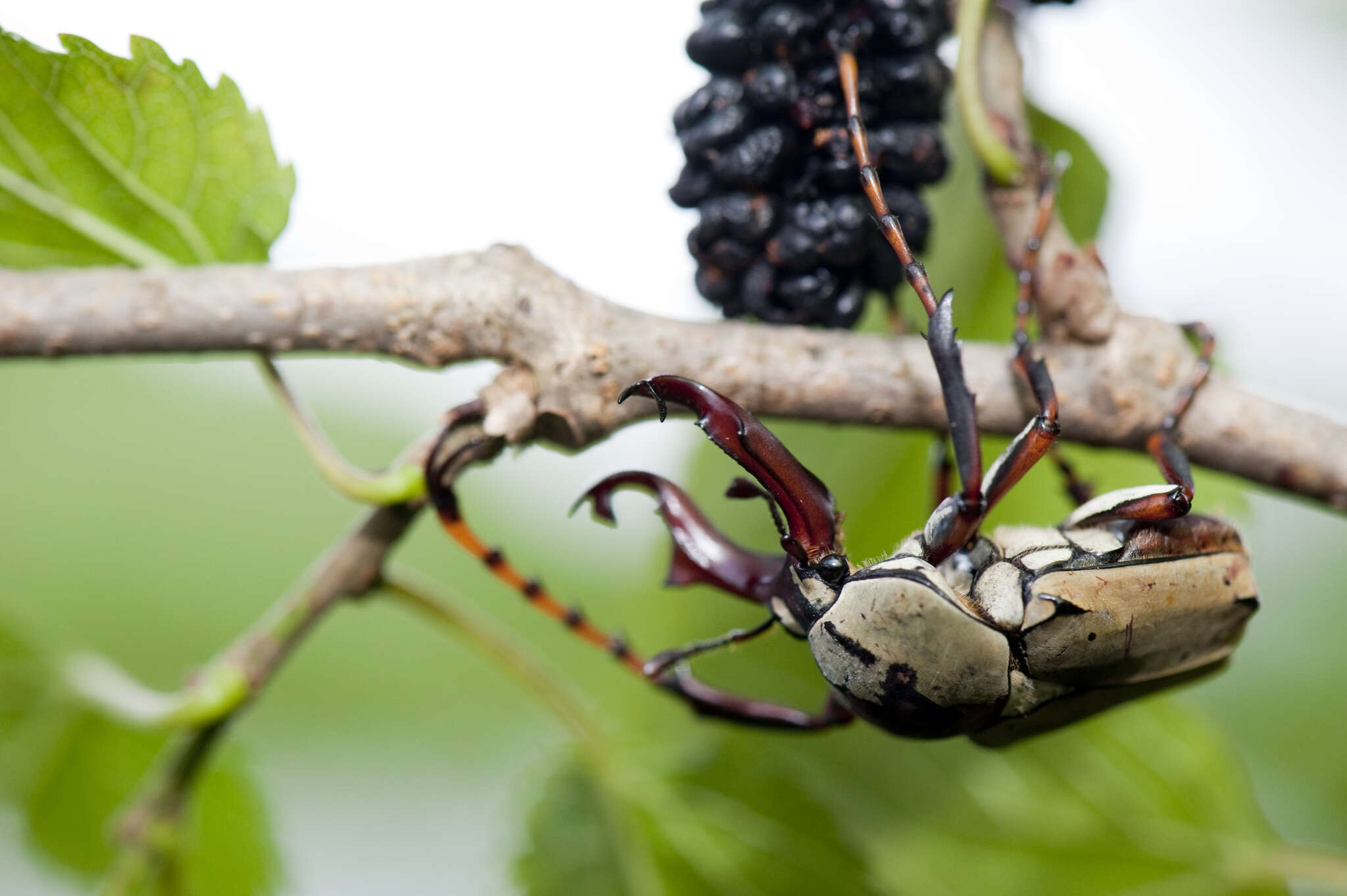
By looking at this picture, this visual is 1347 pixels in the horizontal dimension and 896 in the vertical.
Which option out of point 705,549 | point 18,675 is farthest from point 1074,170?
point 18,675

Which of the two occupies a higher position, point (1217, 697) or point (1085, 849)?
point (1085, 849)

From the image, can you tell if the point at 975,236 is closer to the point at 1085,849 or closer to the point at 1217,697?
the point at 1085,849

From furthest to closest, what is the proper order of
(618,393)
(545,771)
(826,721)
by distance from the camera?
(545,771), (826,721), (618,393)

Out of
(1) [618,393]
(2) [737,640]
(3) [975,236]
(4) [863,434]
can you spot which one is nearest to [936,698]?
(2) [737,640]

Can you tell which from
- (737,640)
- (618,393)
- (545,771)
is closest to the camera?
(618,393)

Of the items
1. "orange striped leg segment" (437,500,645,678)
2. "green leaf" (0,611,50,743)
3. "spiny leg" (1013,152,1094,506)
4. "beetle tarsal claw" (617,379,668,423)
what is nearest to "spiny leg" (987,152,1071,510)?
"spiny leg" (1013,152,1094,506)

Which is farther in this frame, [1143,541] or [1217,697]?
[1217,697]

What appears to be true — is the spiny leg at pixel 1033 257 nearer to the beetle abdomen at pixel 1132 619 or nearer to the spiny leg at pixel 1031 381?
the spiny leg at pixel 1031 381
